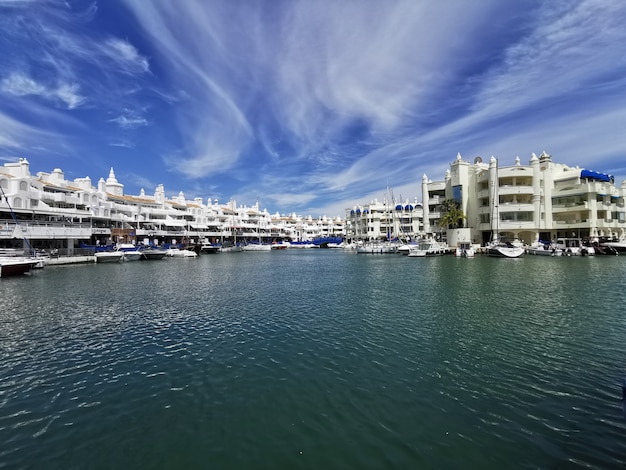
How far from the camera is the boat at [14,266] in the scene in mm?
33562

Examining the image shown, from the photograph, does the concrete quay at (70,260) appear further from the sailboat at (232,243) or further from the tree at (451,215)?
the tree at (451,215)

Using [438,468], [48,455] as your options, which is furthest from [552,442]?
[48,455]

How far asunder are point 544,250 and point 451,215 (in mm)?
16377

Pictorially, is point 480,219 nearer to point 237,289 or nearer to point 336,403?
point 237,289

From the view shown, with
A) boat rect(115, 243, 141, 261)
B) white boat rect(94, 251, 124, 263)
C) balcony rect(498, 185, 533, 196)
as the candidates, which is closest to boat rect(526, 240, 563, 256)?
balcony rect(498, 185, 533, 196)

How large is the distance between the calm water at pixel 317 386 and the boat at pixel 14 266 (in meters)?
20.3

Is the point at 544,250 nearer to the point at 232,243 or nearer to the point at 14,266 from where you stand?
the point at 14,266

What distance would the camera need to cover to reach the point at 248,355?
1145 centimetres

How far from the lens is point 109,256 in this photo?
177ft

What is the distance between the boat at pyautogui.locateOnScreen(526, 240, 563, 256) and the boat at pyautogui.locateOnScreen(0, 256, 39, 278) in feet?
234

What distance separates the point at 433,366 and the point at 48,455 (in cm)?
969

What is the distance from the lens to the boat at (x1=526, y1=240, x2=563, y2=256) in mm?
52225

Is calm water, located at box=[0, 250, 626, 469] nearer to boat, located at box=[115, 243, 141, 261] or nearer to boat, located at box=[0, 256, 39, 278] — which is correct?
boat, located at box=[0, 256, 39, 278]

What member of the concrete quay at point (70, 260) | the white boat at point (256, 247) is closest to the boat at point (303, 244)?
the white boat at point (256, 247)
